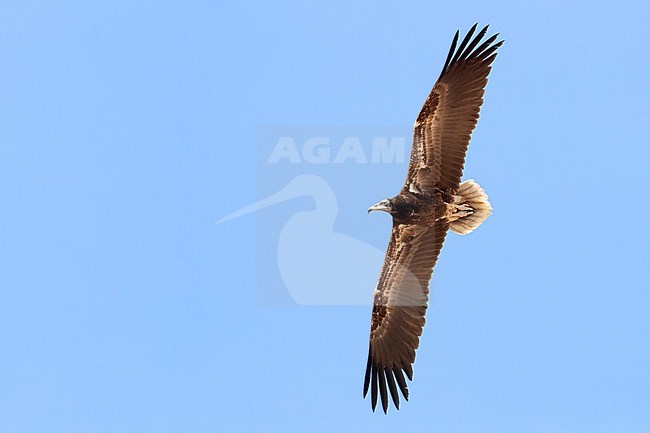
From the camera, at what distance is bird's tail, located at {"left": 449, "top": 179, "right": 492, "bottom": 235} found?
17.1 meters

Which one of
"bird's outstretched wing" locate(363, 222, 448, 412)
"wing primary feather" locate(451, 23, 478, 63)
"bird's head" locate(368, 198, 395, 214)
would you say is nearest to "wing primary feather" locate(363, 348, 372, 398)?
"bird's outstretched wing" locate(363, 222, 448, 412)

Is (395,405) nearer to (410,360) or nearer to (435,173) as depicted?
(410,360)

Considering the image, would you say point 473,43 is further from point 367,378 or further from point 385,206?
point 367,378

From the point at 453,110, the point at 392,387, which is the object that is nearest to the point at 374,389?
the point at 392,387

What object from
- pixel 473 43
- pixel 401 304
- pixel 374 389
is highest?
pixel 473 43

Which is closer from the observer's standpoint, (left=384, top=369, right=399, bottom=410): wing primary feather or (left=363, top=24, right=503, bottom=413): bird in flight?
(left=363, top=24, right=503, bottom=413): bird in flight

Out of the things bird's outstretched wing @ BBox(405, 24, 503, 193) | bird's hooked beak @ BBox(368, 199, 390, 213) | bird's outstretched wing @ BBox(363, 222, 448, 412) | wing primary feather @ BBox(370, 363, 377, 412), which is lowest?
wing primary feather @ BBox(370, 363, 377, 412)

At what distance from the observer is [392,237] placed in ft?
58.1

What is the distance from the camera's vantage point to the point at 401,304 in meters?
17.8

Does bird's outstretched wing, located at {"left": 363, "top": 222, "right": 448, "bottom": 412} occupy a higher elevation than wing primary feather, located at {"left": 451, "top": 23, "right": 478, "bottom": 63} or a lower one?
lower

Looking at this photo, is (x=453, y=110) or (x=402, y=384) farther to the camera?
(x=402, y=384)

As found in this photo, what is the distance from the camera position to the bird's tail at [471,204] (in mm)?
17109

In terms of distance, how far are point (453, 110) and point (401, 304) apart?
3667 millimetres

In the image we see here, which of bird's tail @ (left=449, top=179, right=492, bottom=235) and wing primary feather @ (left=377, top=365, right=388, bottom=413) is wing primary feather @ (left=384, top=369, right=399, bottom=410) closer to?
wing primary feather @ (left=377, top=365, right=388, bottom=413)
